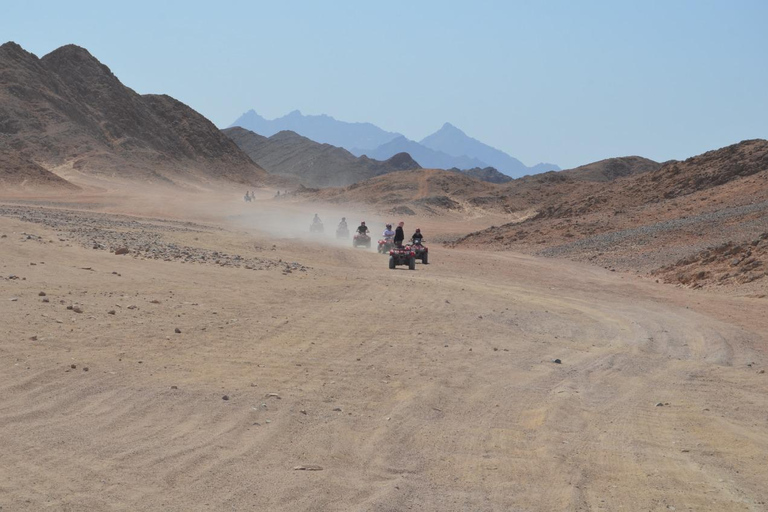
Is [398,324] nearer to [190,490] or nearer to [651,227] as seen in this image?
[190,490]

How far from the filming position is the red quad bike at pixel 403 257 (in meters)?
26.6

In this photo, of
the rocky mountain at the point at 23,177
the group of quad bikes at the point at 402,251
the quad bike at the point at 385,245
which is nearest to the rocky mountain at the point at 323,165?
the rocky mountain at the point at 23,177

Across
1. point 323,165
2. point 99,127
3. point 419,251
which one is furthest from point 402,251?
point 323,165

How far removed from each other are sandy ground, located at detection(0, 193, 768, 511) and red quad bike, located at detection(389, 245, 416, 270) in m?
8.82

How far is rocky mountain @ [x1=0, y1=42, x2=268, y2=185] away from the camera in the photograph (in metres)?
108

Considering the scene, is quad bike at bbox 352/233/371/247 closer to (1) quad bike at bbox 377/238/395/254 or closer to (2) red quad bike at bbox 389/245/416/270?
(1) quad bike at bbox 377/238/395/254

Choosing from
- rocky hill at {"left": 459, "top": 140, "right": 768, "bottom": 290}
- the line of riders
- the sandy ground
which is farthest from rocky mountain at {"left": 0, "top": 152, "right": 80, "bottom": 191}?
the sandy ground

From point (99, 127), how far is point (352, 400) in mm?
125220

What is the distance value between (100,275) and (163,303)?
112 inches

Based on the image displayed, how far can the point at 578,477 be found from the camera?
704cm

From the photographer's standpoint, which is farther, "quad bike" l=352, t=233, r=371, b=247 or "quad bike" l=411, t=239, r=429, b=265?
"quad bike" l=352, t=233, r=371, b=247

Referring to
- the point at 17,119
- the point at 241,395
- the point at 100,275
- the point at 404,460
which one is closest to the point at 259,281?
the point at 100,275

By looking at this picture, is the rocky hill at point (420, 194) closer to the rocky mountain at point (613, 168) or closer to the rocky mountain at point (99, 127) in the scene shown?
the rocky mountain at point (613, 168)

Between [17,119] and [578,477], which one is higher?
[17,119]
